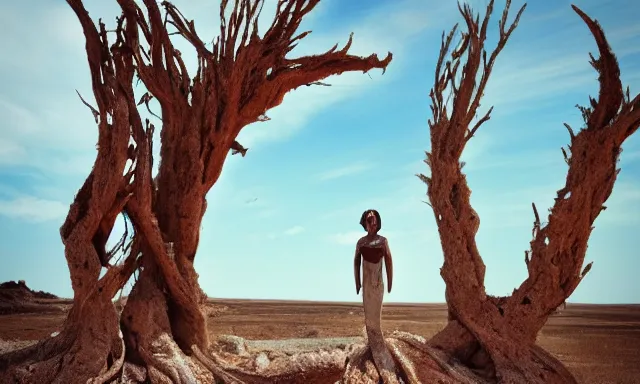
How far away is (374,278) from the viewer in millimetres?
8445

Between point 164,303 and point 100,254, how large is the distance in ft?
4.27

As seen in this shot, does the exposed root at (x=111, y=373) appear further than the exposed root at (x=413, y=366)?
Yes

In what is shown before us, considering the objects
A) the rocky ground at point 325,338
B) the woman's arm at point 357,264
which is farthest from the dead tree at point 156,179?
the woman's arm at point 357,264

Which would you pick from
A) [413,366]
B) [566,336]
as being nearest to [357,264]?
[413,366]

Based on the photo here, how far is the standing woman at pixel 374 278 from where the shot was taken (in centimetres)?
839

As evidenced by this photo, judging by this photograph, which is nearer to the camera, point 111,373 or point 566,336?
point 111,373

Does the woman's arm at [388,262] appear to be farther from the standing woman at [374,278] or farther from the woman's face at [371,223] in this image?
the woman's face at [371,223]

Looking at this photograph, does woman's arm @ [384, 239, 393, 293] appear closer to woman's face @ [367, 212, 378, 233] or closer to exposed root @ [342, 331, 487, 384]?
woman's face @ [367, 212, 378, 233]

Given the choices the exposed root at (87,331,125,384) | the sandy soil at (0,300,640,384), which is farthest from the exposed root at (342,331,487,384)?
the exposed root at (87,331,125,384)

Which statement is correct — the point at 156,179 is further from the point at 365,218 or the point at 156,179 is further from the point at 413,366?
the point at 413,366

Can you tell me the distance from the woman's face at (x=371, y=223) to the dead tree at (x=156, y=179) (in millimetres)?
3246

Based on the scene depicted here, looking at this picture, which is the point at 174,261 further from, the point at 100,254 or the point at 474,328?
the point at 474,328

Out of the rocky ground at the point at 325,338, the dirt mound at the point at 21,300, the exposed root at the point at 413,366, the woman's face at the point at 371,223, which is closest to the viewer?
the exposed root at the point at 413,366

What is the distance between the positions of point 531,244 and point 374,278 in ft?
9.43
